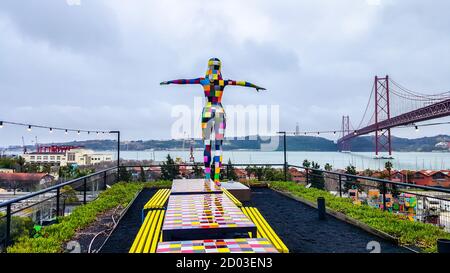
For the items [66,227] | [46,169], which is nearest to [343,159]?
[46,169]

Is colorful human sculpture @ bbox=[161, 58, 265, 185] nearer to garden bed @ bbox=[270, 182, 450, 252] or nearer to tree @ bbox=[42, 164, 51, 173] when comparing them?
garden bed @ bbox=[270, 182, 450, 252]

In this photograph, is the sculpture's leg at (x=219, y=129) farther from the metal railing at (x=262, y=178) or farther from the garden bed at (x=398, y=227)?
the metal railing at (x=262, y=178)

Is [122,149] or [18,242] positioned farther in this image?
[122,149]

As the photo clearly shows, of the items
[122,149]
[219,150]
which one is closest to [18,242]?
[219,150]

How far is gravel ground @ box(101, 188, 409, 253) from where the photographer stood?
168 inches

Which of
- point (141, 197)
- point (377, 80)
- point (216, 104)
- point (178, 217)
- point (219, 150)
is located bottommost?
point (141, 197)

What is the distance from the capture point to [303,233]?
5.05 meters

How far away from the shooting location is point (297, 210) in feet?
23.4

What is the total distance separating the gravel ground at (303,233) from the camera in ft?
14.0

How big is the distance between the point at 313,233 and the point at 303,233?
0.55 ft

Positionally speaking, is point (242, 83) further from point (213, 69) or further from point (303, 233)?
point (303, 233)

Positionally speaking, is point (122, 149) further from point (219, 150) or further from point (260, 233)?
point (260, 233)

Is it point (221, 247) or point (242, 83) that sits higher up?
point (242, 83)
